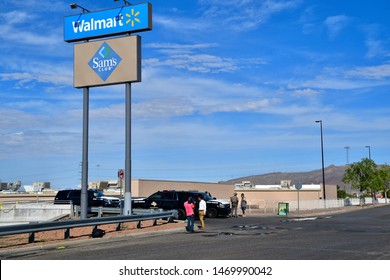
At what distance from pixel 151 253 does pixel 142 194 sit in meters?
39.1

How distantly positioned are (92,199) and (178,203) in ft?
20.7

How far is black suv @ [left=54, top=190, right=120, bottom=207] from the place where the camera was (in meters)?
34.1

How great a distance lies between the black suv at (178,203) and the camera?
3144 cm

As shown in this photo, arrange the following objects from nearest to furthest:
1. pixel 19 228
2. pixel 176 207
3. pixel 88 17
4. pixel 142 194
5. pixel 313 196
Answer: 1. pixel 19 228
2. pixel 88 17
3. pixel 176 207
4. pixel 142 194
5. pixel 313 196

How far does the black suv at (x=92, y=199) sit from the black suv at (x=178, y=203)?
2.08m

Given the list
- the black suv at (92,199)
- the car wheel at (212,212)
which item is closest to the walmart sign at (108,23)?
the black suv at (92,199)

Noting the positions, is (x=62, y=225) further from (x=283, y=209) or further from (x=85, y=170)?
(x=283, y=209)

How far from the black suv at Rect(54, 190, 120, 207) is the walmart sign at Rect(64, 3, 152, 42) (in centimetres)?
1146

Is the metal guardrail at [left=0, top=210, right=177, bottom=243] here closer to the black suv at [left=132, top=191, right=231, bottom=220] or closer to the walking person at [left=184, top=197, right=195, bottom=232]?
the walking person at [left=184, top=197, right=195, bottom=232]

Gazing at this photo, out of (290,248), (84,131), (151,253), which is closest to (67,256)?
(151,253)

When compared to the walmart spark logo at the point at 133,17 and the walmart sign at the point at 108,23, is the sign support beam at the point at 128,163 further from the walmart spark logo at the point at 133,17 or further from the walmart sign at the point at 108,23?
the walmart spark logo at the point at 133,17

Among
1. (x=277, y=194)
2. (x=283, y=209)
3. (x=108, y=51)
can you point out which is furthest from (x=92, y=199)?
(x=277, y=194)

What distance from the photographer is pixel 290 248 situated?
49.6ft
